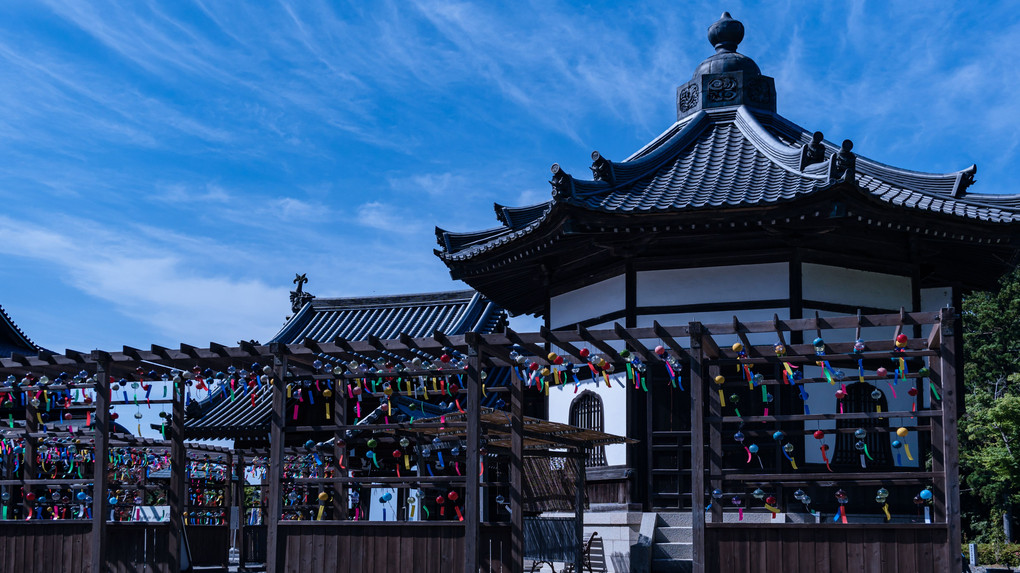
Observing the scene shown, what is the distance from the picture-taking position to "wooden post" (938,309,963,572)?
33.8 ft

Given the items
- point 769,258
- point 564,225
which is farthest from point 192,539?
point 769,258

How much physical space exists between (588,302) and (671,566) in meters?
5.04

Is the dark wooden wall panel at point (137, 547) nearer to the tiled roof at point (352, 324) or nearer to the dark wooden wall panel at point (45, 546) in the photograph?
the dark wooden wall panel at point (45, 546)

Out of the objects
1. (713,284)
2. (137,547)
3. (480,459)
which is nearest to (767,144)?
(713,284)

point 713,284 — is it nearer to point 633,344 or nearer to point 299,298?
point 633,344

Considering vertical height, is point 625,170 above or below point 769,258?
above

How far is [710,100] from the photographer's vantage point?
69.5 feet

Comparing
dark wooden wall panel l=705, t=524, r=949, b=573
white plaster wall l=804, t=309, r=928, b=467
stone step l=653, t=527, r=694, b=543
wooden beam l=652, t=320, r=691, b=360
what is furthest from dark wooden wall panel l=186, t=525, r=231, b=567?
dark wooden wall panel l=705, t=524, r=949, b=573

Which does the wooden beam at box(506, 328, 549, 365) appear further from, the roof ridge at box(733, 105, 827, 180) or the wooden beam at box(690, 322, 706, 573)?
the roof ridge at box(733, 105, 827, 180)

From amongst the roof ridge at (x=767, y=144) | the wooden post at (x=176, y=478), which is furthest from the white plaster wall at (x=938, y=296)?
the wooden post at (x=176, y=478)

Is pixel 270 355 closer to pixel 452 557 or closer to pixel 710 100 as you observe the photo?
pixel 452 557

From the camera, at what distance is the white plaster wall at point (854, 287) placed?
16.7 metres

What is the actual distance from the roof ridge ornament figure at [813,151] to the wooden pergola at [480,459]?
17.0 feet

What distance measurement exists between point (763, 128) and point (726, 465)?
6816 mm
